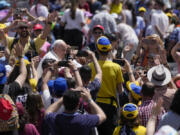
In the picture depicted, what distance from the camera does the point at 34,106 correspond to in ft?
15.9

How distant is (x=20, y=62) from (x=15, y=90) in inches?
16.6

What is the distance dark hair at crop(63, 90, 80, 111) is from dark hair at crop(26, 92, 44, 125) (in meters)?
0.70

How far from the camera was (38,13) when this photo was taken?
10.5 metres

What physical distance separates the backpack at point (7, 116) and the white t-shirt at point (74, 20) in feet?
20.9

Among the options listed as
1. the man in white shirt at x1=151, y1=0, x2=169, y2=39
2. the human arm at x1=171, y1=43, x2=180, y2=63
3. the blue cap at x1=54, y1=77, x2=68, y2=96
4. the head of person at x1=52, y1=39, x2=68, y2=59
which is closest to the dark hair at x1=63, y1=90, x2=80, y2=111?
the blue cap at x1=54, y1=77, x2=68, y2=96

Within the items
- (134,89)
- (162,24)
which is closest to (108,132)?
(134,89)

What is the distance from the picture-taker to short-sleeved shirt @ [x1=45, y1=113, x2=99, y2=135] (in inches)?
164

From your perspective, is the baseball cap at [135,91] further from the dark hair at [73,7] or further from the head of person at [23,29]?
the dark hair at [73,7]

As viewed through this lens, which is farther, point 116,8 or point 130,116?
point 116,8

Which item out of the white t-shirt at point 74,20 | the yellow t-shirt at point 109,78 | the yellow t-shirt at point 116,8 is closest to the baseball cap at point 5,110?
the yellow t-shirt at point 109,78

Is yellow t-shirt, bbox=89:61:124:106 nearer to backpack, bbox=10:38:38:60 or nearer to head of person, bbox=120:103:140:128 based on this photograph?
head of person, bbox=120:103:140:128

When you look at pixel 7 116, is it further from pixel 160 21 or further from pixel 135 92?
pixel 160 21

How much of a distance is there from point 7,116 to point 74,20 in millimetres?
6589

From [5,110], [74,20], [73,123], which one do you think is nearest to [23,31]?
[74,20]
